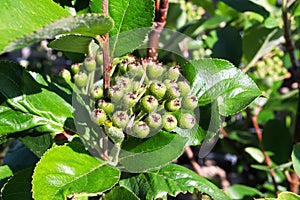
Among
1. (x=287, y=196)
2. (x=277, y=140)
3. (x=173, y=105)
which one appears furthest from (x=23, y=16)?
(x=277, y=140)

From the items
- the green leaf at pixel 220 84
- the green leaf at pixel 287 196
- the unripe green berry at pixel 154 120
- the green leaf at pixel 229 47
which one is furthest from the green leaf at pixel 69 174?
the green leaf at pixel 229 47

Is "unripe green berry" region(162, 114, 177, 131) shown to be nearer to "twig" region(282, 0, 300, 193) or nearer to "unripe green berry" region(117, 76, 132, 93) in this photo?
"unripe green berry" region(117, 76, 132, 93)

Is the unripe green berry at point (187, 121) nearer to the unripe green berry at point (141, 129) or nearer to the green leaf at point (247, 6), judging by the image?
the unripe green berry at point (141, 129)

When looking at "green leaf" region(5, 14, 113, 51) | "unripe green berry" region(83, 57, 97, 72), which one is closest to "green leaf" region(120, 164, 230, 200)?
"unripe green berry" region(83, 57, 97, 72)

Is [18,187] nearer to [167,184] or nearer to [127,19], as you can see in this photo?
[167,184]

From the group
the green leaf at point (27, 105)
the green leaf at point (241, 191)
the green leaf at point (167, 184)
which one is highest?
the green leaf at point (27, 105)

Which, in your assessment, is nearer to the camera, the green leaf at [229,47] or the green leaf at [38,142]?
the green leaf at [38,142]
